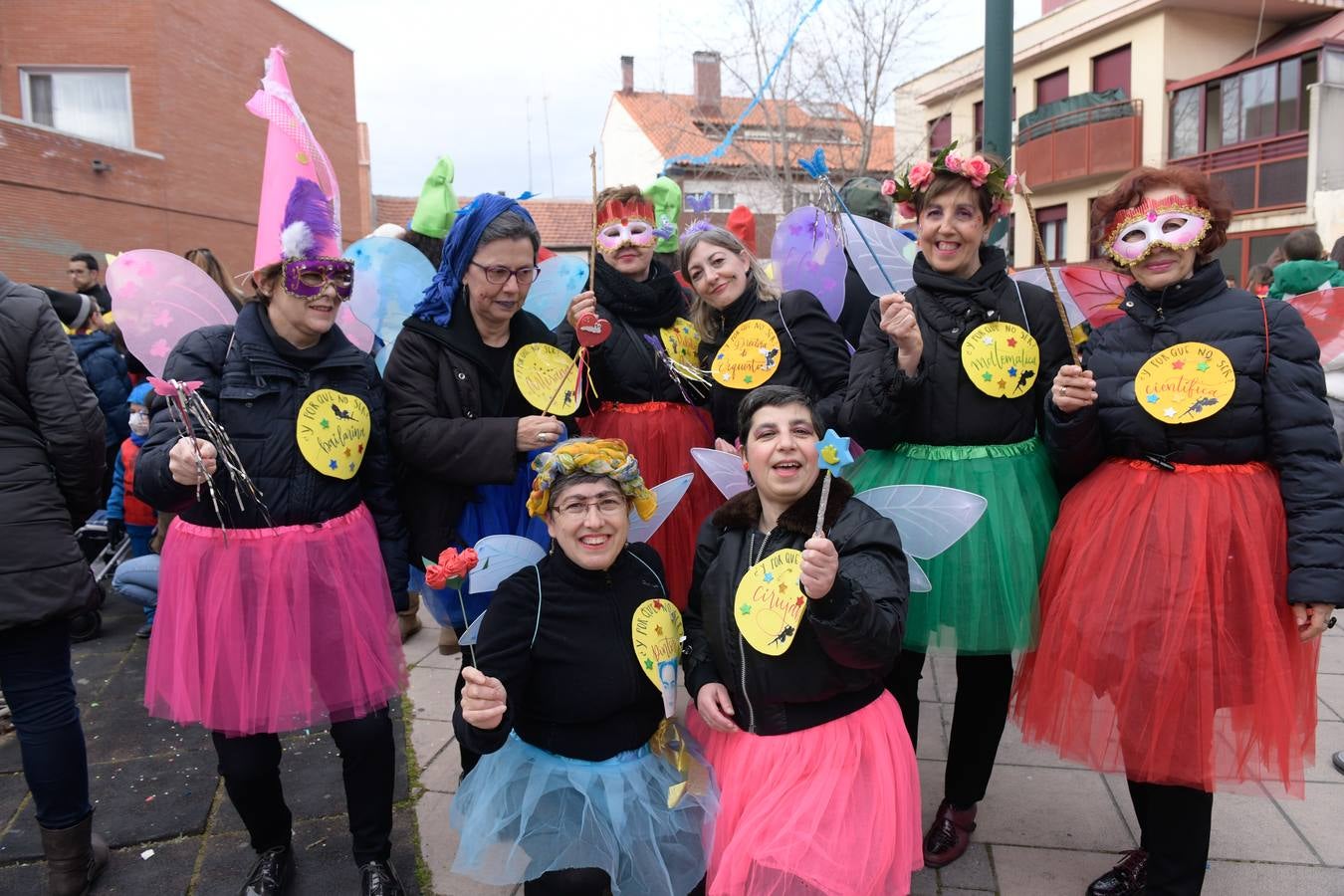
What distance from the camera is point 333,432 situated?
8.40 ft

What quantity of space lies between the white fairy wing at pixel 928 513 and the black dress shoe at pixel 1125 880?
1171mm

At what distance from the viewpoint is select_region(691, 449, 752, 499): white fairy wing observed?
2.76m

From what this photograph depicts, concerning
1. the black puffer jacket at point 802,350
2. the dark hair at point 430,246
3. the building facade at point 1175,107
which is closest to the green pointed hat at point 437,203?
the dark hair at point 430,246

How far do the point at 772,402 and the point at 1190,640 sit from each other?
1220 mm

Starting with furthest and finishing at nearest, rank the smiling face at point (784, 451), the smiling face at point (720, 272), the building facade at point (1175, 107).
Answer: the building facade at point (1175, 107) → the smiling face at point (720, 272) → the smiling face at point (784, 451)

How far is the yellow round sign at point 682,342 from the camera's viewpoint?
340 cm

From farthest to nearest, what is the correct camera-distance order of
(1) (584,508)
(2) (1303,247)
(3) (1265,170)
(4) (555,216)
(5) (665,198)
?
(4) (555,216) < (3) (1265,170) < (2) (1303,247) < (5) (665,198) < (1) (584,508)

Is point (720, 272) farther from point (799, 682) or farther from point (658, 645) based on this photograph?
point (799, 682)

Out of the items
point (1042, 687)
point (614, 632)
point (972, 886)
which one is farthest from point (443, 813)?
point (1042, 687)

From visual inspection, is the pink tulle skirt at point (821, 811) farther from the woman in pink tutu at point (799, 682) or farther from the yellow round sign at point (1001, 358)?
the yellow round sign at point (1001, 358)

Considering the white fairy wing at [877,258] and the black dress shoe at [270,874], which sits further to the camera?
the white fairy wing at [877,258]

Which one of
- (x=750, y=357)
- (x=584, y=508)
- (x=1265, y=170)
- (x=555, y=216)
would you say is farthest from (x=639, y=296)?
(x=555, y=216)

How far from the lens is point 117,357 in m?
5.95

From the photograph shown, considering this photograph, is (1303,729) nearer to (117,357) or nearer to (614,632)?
(614,632)
